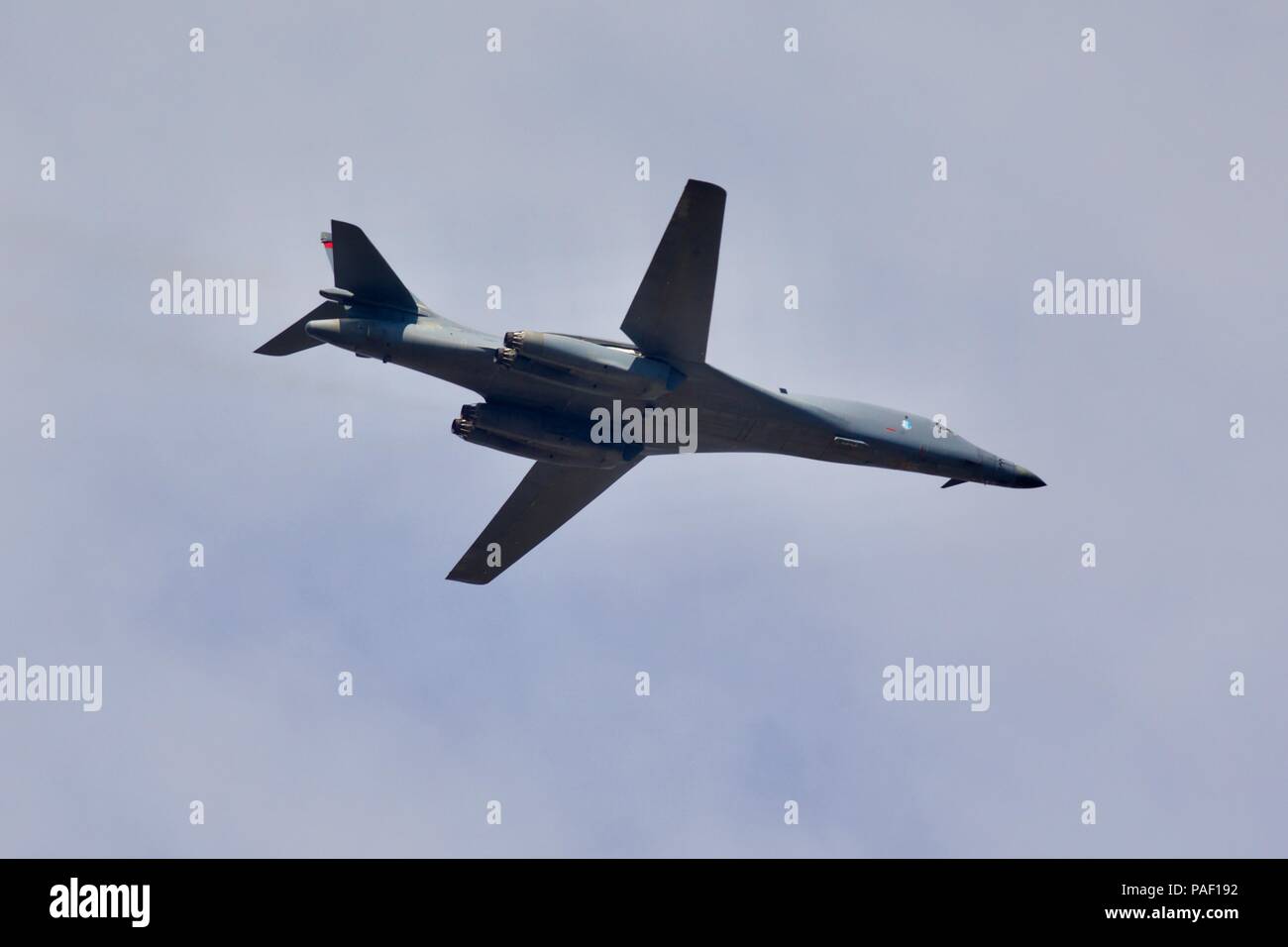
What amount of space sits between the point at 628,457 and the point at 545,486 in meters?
4.06

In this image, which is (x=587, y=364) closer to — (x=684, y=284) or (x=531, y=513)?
(x=684, y=284)

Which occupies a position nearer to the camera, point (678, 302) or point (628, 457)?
point (678, 302)

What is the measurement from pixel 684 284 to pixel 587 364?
10.7 feet

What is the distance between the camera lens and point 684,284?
1475 inches

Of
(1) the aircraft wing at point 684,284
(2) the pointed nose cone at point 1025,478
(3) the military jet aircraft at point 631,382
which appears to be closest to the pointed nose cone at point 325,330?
(3) the military jet aircraft at point 631,382

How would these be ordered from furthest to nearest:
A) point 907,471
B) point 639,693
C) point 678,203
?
point 907,471 → point 639,693 → point 678,203

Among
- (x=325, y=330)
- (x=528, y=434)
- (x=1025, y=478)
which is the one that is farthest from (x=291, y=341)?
(x=1025, y=478)

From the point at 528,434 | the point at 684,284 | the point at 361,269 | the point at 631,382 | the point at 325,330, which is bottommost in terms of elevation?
the point at 528,434

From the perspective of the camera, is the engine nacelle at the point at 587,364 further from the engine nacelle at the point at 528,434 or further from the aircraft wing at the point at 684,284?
the engine nacelle at the point at 528,434

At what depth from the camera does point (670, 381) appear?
38.5 metres

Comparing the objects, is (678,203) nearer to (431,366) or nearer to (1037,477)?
(431,366)

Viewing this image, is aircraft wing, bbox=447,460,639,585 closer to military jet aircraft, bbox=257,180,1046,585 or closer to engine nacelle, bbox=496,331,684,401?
military jet aircraft, bbox=257,180,1046,585

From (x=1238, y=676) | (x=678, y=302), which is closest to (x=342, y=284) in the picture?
(x=678, y=302)
